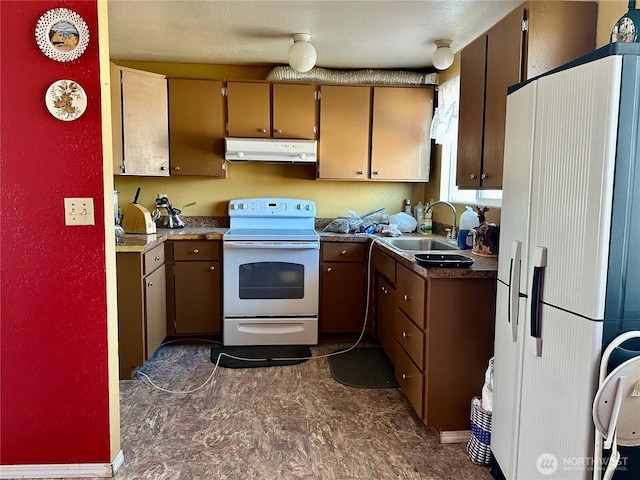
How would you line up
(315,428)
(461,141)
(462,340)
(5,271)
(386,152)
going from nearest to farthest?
(5,271)
(462,340)
(315,428)
(461,141)
(386,152)

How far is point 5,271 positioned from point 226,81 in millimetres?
2334

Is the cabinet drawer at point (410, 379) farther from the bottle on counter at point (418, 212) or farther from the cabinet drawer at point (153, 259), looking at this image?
the cabinet drawer at point (153, 259)

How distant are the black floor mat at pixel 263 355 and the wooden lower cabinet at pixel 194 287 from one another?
26 centimetres

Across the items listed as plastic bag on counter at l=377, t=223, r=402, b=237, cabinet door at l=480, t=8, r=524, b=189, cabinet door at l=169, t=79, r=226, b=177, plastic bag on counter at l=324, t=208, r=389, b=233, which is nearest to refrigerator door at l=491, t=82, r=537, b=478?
cabinet door at l=480, t=8, r=524, b=189

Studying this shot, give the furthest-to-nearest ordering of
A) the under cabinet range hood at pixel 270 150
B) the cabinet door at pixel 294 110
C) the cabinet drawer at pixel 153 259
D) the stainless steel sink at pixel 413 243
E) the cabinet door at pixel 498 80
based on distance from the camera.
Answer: the cabinet door at pixel 294 110 < the under cabinet range hood at pixel 270 150 < the stainless steel sink at pixel 413 243 < the cabinet drawer at pixel 153 259 < the cabinet door at pixel 498 80

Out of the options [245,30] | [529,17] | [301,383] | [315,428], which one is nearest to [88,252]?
[315,428]

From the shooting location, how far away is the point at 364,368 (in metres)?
3.18

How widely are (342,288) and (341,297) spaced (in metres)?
0.07

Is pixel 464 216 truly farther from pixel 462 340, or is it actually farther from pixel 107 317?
pixel 107 317

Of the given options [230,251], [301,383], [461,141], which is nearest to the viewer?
[461,141]

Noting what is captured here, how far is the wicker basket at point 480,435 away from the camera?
2.05 meters

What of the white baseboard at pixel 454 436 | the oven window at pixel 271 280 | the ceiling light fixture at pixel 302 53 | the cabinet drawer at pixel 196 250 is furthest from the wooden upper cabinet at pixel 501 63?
the cabinet drawer at pixel 196 250

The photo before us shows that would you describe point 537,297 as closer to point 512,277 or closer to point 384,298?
point 512,277

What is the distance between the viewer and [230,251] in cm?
349
